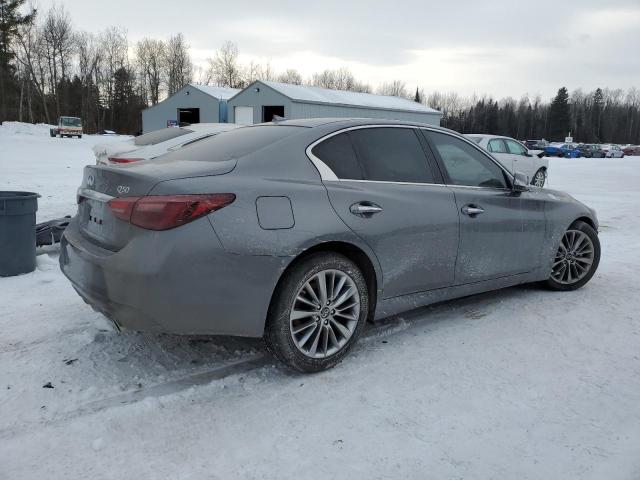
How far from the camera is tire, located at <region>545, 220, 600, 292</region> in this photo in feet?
16.6

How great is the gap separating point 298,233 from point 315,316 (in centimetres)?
56

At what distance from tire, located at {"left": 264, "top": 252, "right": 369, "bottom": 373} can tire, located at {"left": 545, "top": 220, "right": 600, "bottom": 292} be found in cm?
245

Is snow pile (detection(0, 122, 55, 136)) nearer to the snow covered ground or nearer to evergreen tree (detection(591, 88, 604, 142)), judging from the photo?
the snow covered ground

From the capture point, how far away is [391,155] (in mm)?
3875

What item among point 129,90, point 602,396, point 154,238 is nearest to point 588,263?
point 602,396

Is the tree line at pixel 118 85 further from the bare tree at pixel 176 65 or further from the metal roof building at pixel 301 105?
the metal roof building at pixel 301 105

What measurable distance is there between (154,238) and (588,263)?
423 cm

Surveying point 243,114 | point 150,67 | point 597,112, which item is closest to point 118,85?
point 150,67

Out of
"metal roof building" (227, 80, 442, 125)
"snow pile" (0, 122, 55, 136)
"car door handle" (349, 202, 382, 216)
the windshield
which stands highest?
"metal roof building" (227, 80, 442, 125)

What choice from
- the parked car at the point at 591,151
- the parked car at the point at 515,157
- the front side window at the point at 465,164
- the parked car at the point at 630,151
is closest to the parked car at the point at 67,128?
the parked car at the point at 515,157

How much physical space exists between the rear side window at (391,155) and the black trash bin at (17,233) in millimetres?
3279

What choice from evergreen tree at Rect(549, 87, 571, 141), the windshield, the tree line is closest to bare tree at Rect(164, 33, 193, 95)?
the tree line

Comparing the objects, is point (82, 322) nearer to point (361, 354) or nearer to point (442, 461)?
point (361, 354)

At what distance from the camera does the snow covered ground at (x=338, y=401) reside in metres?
2.50
